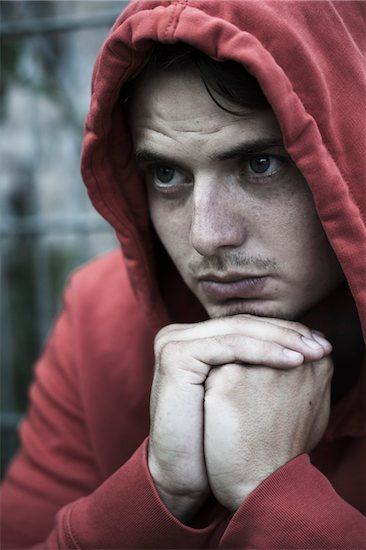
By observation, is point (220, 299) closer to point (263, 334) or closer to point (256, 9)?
point (263, 334)

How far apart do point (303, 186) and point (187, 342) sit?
1.34 ft

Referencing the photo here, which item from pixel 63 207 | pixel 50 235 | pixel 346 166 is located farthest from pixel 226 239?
pixel 63 207

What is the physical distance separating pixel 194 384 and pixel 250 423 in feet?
0.45

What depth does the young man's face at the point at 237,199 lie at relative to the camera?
51.8 inches

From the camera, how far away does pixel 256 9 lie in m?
1.24

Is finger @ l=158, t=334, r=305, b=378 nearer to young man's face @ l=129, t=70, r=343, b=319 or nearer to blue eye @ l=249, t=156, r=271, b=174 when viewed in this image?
young man's face @ l=129, t=70, r=343, b=319

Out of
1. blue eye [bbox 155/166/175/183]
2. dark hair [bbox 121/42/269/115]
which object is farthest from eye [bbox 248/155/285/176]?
blue eye [bbox 155/166/175/183]

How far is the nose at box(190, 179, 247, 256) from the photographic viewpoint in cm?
132

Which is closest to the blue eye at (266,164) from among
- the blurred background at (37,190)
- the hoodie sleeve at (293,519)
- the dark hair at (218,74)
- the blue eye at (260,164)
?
the blue eye at (260,164)

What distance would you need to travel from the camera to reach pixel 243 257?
1.36 m

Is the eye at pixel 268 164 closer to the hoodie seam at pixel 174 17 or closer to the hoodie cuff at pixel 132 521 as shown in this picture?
the hoodie seam at pixel 174 17

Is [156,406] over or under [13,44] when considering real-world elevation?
under

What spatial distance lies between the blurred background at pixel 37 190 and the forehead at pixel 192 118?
1.37 metres

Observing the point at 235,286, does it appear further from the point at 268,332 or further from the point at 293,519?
the point at 293,519
